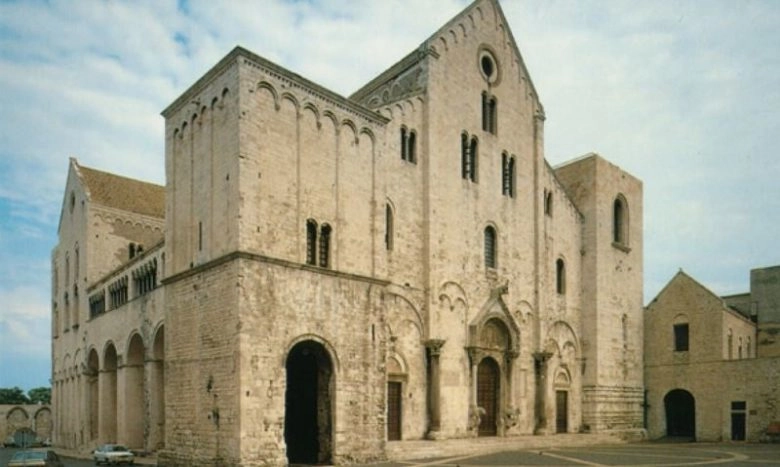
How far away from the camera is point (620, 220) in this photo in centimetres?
3900

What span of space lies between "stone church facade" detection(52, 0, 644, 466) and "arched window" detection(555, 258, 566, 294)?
0.17m

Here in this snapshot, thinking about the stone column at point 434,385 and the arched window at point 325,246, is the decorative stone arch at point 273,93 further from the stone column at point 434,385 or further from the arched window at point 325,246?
the stone column at point 434,385

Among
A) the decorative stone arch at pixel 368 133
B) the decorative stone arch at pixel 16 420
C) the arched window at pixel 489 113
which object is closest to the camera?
the decorative stone arch at pixel 368 133

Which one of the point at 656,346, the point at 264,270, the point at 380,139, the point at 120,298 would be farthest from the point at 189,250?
the point at 656,346

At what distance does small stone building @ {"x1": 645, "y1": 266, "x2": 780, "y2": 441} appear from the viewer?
116 feet

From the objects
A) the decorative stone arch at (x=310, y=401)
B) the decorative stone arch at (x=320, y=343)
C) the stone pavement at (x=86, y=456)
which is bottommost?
the stone pavement at (x=86, y=456)

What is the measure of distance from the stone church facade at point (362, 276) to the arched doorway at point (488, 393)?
9cm

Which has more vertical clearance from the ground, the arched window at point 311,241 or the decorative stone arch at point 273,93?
the decorative stone arch at point 273,93

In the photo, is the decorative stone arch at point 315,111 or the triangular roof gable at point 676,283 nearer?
the decorative stone arch at point 315,111

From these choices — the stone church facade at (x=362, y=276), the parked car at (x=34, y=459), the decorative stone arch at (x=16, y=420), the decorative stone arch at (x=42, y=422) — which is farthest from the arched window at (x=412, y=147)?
the decorative stone arch at (x=42, y=422)

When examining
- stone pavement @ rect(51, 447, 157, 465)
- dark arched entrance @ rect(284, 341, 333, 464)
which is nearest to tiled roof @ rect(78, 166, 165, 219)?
stone pavement @ rect(51, 447, 157, 465)

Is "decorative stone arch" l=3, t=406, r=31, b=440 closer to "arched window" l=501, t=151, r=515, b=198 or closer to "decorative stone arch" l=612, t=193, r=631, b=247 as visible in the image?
"arched window" l=501, t=151, r=515, b=198

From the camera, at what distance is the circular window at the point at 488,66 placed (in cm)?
3177

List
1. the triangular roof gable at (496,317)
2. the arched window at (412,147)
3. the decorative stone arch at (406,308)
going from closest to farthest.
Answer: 1. the decorative stone arch at (406,308)
2. the arched window at (412,147)
3. the triangular roof gable at (496,317)
